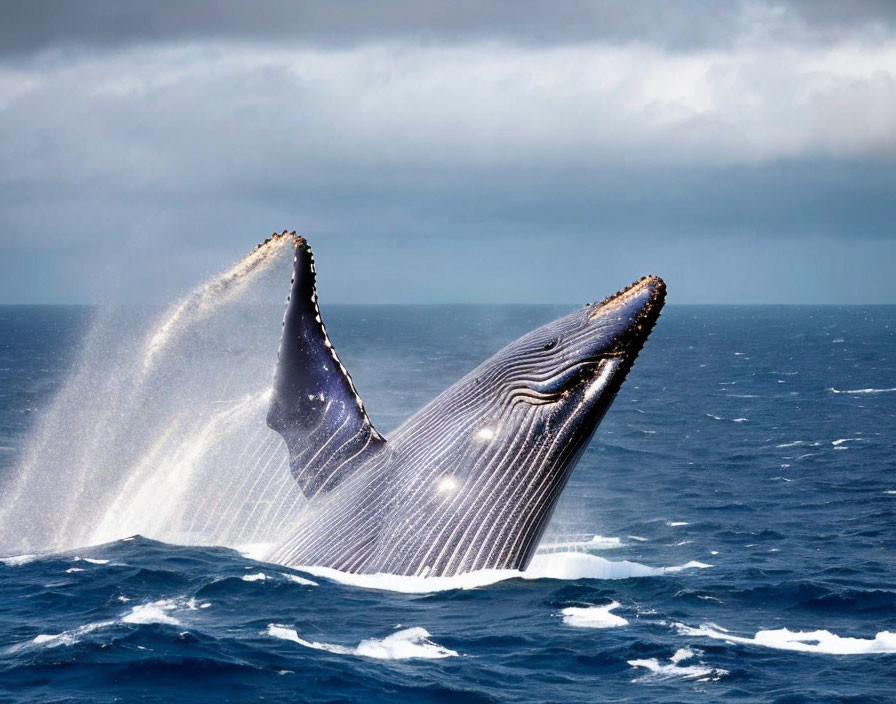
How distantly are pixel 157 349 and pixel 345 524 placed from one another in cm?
551

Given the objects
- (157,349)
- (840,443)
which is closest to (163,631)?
(157,349)

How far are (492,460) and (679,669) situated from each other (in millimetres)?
3389

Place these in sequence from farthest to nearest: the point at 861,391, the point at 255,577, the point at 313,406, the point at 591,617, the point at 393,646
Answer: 1. the point at 861,391
2. the point at 255,577
3. the point at 591,617
4. the point at 313,406
5. the point at 393,646

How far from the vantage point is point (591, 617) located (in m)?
16.8

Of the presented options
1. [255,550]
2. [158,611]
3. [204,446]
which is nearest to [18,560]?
[204,446]

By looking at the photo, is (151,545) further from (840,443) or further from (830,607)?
(840,443)

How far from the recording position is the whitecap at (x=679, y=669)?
14.1 m

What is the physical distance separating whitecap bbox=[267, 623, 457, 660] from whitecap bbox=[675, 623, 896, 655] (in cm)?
373

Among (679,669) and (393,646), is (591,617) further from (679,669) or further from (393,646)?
(393,646)

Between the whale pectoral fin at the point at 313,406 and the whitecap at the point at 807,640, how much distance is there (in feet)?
16.8

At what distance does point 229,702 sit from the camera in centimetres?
1270

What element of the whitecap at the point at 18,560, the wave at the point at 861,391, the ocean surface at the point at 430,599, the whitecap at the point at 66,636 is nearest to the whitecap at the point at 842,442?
the ocean surface at the point at 430,599

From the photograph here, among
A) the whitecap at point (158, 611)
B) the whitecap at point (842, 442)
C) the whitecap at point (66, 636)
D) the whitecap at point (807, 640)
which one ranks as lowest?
the whitecap at point (807, 640)

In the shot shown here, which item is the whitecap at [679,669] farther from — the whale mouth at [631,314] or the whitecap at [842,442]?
the whitecap at [842,442]
